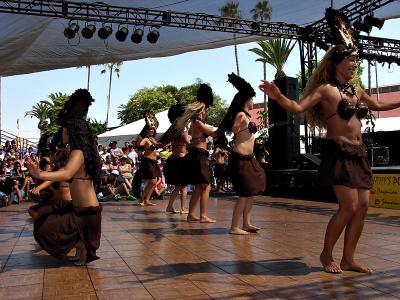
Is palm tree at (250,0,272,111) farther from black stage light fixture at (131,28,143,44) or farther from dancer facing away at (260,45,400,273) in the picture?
dancer facing away at (260,45,400,273)

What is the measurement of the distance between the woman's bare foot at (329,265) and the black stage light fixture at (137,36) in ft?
31.8

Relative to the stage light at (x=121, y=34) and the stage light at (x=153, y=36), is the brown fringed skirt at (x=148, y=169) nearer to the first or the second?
the stage light at (x=121, y=34)

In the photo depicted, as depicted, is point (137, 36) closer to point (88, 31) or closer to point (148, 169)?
point (88, 31)

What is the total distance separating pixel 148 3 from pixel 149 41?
3.47ft

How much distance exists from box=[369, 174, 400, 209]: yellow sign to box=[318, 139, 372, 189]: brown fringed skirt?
5.64 m

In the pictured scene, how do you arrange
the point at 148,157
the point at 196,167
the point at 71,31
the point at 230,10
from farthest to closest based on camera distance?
the point at 230,10 → the point at 71,31 → the point at 148,157 → the point at 196,167

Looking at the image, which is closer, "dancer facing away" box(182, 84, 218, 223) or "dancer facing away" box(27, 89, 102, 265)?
"dancer facing away" box(27, 89, 102, 265)

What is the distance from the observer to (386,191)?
956cm

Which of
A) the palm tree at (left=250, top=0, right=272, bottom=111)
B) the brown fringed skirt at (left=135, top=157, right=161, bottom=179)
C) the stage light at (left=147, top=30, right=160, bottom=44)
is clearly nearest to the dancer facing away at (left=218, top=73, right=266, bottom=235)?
the brown fringed skirt at (left=135, top=157, right=161, bottom=179)

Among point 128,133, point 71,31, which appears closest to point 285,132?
point 71,31

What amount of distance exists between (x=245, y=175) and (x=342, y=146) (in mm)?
2182

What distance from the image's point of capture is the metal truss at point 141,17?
11008 millimetres

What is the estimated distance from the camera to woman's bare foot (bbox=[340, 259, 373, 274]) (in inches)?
158

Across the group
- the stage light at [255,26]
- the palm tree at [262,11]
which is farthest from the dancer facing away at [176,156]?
the stage light at [255,26]
